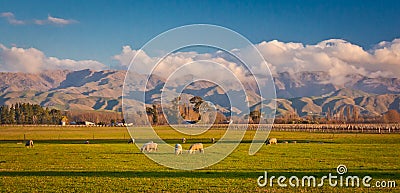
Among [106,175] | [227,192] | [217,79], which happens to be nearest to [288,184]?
[227,192]

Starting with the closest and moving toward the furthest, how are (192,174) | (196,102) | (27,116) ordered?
(192,174) < (196,102) < (27,116)

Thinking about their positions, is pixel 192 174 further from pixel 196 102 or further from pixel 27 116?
pixel 27 116

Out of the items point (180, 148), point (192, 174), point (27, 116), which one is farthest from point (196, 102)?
point (27, 116)

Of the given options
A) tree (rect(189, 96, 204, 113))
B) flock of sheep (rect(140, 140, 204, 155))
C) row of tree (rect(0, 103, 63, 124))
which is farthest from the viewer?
row of tree (rect(0, 103, 63, 124))

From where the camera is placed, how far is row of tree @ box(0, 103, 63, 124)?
180 meters

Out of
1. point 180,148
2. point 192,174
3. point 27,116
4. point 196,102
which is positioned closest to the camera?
point 192,174

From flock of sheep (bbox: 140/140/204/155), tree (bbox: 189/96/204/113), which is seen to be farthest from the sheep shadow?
tree (bbox: 189/96/204/113)

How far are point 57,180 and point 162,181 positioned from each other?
5.44 metres

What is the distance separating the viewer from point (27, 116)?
186125 millimetres

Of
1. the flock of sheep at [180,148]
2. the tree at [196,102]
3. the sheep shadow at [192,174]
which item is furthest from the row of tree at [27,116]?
the sheep shadow at [192,174]

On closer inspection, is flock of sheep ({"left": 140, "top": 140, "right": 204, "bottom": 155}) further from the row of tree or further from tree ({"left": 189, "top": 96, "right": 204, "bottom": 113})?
the row of tree

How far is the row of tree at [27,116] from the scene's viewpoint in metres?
180

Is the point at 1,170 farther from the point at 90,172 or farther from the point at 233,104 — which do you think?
the point at 233,104

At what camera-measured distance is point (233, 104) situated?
2789 centimetres
